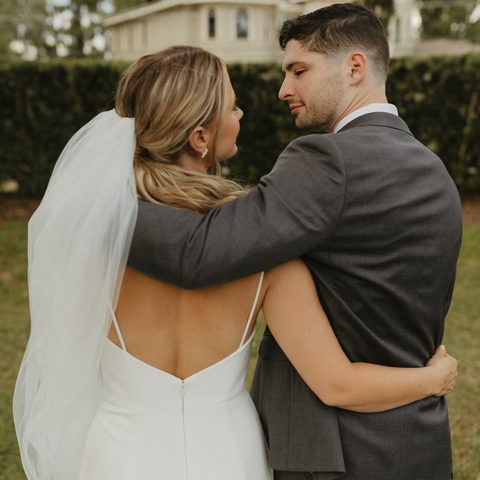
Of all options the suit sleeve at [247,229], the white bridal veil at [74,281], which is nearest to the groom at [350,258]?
the suit sleeve at [247,229]

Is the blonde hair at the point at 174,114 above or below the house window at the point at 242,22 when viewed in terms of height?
below

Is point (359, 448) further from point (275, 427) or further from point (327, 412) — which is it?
point (275, 427)

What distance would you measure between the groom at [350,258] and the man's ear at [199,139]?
27cm

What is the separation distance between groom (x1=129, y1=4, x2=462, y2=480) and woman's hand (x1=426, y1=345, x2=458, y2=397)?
3cm

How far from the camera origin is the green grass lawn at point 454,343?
12.6 feet

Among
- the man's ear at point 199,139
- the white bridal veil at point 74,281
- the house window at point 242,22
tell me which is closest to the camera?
the white bridal veil at point 74,281

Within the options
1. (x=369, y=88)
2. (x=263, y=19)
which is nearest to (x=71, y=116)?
(x=369, y=88)

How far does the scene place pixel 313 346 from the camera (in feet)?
5.21

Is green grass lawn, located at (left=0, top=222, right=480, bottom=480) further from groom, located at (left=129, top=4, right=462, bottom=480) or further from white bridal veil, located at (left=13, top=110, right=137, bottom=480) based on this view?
groom, located at (left=129, top=4, right=462, bottom=480)

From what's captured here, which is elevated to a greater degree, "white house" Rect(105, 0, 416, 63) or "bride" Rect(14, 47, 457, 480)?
"white house" Rect(105, 0, 416, 63)

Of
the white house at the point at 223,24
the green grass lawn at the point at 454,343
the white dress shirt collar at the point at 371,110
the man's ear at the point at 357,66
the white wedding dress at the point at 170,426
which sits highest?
the white house at the point at 223,24

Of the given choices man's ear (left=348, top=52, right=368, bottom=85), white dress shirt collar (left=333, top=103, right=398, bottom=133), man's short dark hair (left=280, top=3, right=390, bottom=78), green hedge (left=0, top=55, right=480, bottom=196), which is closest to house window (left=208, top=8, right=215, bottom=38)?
green hedge (left=0, top=55, right=480, bottom=196)

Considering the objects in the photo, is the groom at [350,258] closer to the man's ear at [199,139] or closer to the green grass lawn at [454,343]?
the man's ear at [199,139]

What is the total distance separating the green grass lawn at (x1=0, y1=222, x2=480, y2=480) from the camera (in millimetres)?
3832
